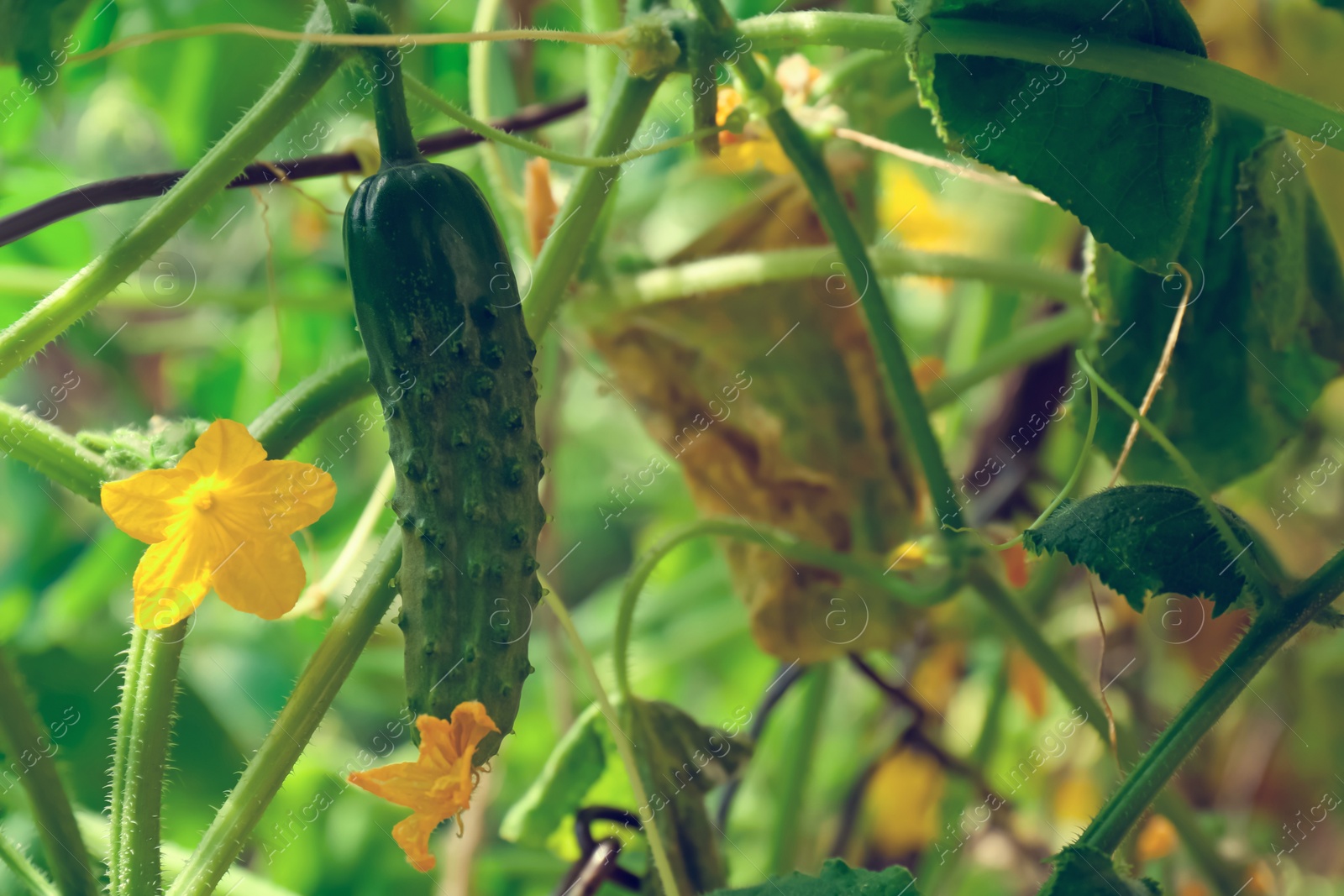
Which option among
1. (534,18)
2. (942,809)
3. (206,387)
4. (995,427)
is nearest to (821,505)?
(995,427)

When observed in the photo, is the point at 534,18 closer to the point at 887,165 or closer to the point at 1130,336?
the point at 887,165

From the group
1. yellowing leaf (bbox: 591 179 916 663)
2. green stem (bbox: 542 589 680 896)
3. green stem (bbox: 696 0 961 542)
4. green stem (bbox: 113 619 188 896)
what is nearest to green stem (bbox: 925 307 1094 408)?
yellowing leaf (bbox: 591 179 916 663)

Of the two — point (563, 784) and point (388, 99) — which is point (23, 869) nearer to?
point (563, 784)

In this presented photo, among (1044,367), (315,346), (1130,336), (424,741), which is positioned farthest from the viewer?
(315,346)

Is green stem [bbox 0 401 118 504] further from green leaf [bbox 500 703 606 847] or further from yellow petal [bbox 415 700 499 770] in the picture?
green leaf [bbox 500 703 606 847]

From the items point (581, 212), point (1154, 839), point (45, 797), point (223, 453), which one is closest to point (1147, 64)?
point (581, 212)

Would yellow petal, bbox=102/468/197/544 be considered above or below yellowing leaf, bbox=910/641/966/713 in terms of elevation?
above
